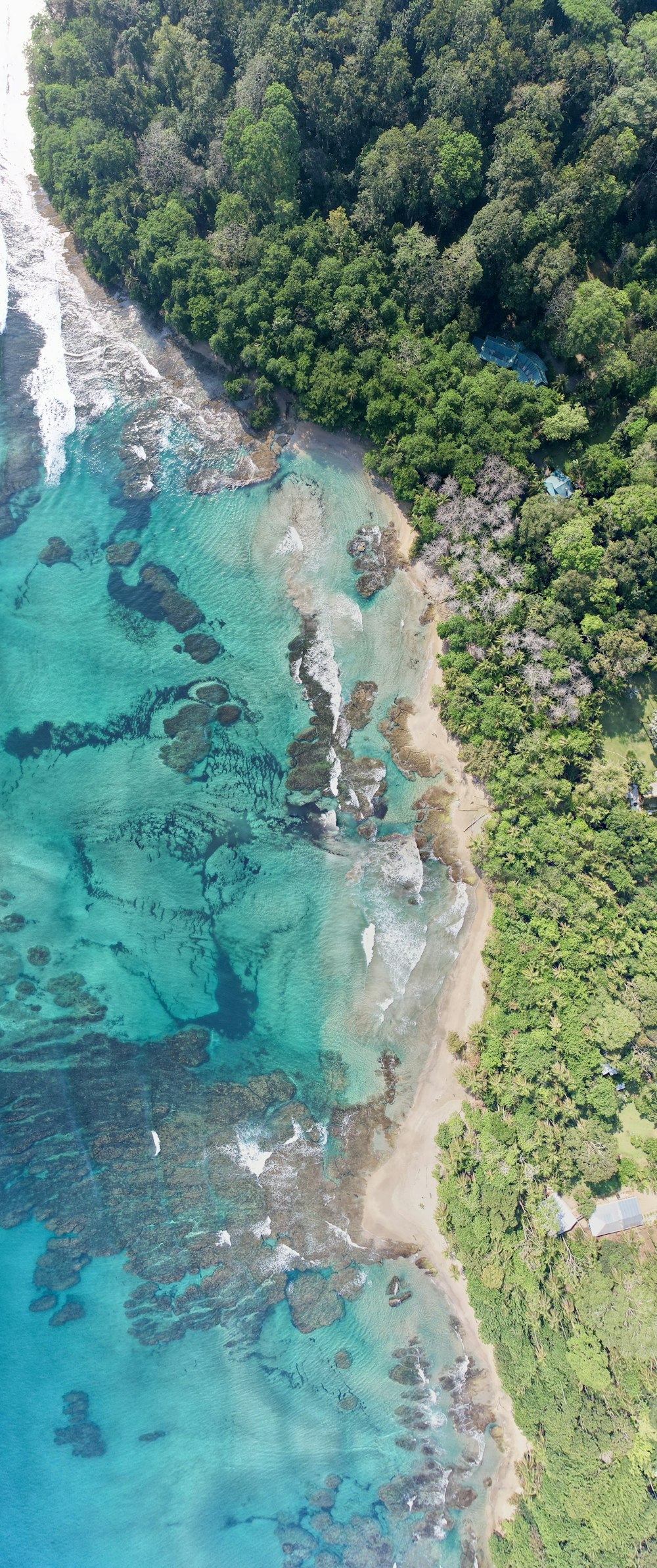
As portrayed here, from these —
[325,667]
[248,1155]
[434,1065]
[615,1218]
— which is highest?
[325,667]

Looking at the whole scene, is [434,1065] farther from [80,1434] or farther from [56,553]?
[56,553]

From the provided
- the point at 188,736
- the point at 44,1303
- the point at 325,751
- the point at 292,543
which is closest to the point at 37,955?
the point at 188,736

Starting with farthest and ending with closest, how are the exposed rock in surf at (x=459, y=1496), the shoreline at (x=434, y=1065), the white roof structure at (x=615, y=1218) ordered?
the shoreline at (x=434, y=1065) < the exposed rock in surf at (x=459, y=1496) < the white roof structure at (x=615, y=1218)

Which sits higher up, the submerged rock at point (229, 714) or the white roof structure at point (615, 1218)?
the submerged rock at point (229, 714)

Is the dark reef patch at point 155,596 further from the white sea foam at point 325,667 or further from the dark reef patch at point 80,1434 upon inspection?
the dark reef patch at point 80,1434

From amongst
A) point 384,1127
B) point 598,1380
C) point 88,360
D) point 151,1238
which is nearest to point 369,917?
point 384,1127

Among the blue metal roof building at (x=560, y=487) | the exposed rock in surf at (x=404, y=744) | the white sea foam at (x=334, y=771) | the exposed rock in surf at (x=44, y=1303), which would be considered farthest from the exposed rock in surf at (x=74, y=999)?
the blue metal roof building at (x=560, y=487)

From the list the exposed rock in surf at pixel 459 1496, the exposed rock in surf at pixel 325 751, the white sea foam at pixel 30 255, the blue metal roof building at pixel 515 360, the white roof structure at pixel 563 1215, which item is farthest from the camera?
the white sea foam at pixel 30 255
